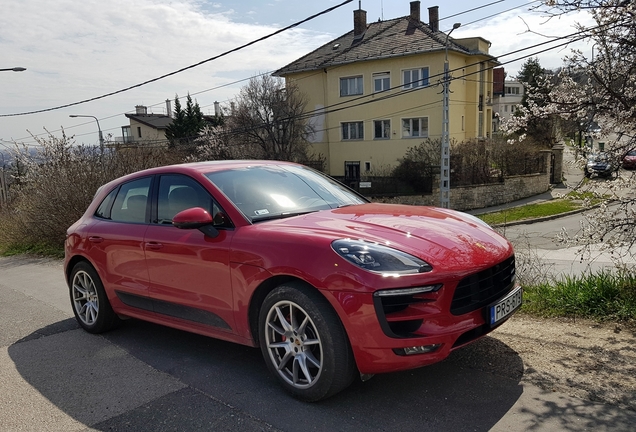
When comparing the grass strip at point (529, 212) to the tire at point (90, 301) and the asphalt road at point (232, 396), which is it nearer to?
the tire at point (90, 301)

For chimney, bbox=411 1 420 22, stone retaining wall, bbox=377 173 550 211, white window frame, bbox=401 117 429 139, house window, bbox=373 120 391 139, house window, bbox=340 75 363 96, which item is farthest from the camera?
chimney, bbox=411 1 420 22

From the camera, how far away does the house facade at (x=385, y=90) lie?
3353 cm

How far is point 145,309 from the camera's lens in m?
4.69

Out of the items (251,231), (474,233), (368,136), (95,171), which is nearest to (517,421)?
(474,233)

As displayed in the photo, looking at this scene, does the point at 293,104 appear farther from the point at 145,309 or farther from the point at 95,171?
the point at 145,309

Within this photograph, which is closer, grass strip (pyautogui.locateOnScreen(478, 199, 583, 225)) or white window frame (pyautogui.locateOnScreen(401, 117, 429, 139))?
grass strip (pyautogui.locateOnScreen(478, 199, 583, 225))

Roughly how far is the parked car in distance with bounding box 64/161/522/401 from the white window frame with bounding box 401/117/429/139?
3007cm

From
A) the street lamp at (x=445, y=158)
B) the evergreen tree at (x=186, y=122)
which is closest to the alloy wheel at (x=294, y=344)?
the street lamp at (x=445, y=158)

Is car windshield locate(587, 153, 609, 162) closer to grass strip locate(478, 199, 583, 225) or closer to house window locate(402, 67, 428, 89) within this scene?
grass strip locate(478, 199, 583, 225)

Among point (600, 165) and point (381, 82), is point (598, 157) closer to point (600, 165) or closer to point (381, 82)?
point (600, 165)

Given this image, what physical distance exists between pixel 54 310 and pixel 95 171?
7.51 m

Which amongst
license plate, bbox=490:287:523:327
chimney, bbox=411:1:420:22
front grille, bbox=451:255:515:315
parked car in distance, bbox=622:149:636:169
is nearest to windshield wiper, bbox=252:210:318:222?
→ front grille, bbox=451:255:515:315

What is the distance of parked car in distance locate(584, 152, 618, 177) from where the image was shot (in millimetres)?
5496

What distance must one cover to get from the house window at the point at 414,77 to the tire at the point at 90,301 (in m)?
30.5
